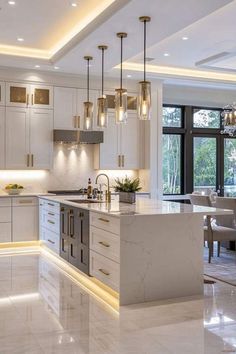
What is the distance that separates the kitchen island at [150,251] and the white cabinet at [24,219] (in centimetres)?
281

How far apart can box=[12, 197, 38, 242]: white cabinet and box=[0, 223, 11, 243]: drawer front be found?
69 millimetres

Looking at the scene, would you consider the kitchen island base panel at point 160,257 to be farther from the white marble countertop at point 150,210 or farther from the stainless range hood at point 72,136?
the stainless range hood at point 72,136

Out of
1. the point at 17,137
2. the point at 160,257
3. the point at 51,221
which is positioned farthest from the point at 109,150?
the point at 160,257

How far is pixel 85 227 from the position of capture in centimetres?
514

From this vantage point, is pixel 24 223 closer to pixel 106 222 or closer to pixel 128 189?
pixel 128 189

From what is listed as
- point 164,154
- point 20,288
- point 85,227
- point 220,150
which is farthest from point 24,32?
point 220,150

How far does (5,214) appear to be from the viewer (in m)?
7.11

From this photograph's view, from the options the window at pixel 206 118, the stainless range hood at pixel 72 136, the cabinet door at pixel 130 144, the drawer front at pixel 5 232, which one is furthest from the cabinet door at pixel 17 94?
the window at pixel 206 118

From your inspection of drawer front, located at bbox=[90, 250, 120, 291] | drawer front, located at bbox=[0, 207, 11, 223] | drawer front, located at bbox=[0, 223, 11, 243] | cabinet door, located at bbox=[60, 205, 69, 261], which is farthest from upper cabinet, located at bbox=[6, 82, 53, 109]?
drawer front, located at bbox=[90, 250, 120, 291]

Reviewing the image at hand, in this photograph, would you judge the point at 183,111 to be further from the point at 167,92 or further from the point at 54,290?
the point at 54,290

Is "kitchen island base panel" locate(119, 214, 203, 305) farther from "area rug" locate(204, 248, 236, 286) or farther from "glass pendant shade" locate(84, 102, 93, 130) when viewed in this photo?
"glass pendant shade" locate(84, 102, 93, 130)

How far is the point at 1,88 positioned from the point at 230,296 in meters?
5.03

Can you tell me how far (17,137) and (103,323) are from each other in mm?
4452

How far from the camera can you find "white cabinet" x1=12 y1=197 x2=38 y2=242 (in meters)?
7.20
